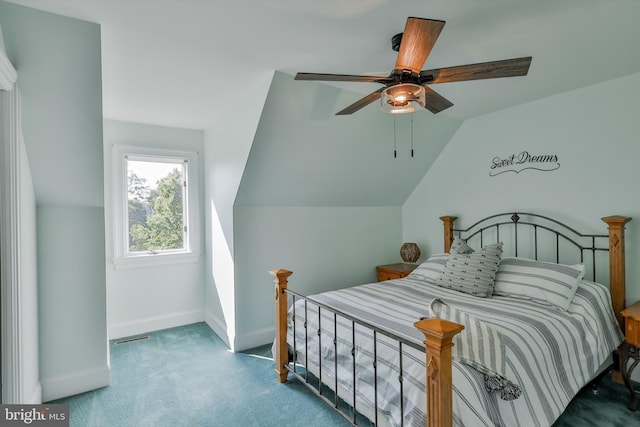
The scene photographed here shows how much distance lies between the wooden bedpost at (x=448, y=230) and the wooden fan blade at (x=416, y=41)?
2340 mm

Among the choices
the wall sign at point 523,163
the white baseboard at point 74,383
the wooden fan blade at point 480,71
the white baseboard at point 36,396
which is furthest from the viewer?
the wall sign at point 523,163

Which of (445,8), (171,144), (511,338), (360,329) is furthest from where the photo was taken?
(171,144)

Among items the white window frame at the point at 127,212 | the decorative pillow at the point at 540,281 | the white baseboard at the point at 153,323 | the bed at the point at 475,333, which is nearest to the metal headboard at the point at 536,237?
the bed at the point at 475,333

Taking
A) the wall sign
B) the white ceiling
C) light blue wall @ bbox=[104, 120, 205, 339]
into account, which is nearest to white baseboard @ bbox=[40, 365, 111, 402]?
light blue wall @ bbox=[104, 120, 205, 339]

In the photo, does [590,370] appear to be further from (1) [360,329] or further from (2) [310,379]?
(2) [310,379]

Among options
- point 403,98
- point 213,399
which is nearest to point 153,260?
point 213,399

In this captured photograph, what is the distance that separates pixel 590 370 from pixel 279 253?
8.61ft

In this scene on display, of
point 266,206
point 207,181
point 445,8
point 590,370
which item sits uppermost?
point 445,8

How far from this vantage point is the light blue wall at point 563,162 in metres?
2.53

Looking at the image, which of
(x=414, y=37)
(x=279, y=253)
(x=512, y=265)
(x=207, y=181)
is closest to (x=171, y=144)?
(x=207, y=181)

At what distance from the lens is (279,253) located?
11.4 ft

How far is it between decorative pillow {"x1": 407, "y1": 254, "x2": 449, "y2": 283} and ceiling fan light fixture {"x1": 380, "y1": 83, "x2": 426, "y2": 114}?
68.4 inches

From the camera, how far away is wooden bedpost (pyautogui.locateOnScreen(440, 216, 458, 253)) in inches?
145

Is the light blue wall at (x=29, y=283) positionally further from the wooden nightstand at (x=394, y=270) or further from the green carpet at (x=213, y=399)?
the wooden nightstand at (x=394, y=270)
